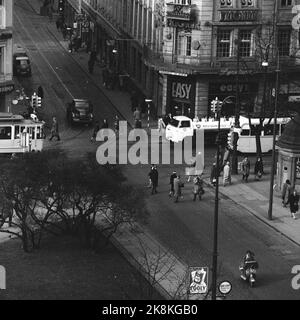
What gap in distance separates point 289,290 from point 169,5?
122 feet

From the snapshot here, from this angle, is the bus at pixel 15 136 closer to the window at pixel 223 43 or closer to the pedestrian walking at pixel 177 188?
the pedestrian walking at pixel 177 188

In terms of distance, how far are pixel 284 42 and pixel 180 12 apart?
8096 mm

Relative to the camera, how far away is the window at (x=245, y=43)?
81.3m

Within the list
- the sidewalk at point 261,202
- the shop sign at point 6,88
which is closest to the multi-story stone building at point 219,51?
the shop sign at point 6,88

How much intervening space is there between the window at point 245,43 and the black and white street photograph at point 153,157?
0.10 metres

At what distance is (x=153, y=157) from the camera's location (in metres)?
72.1

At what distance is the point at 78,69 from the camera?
100875 millimetres

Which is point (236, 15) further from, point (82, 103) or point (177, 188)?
point (177, 188)

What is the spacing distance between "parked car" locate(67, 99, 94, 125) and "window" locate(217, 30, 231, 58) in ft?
32.8

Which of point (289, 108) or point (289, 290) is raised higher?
point (289, 108)

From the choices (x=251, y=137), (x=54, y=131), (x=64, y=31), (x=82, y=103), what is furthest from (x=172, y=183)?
(x=64, y=31)

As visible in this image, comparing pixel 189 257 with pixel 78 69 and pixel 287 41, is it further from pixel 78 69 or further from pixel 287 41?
pixel 78 69
